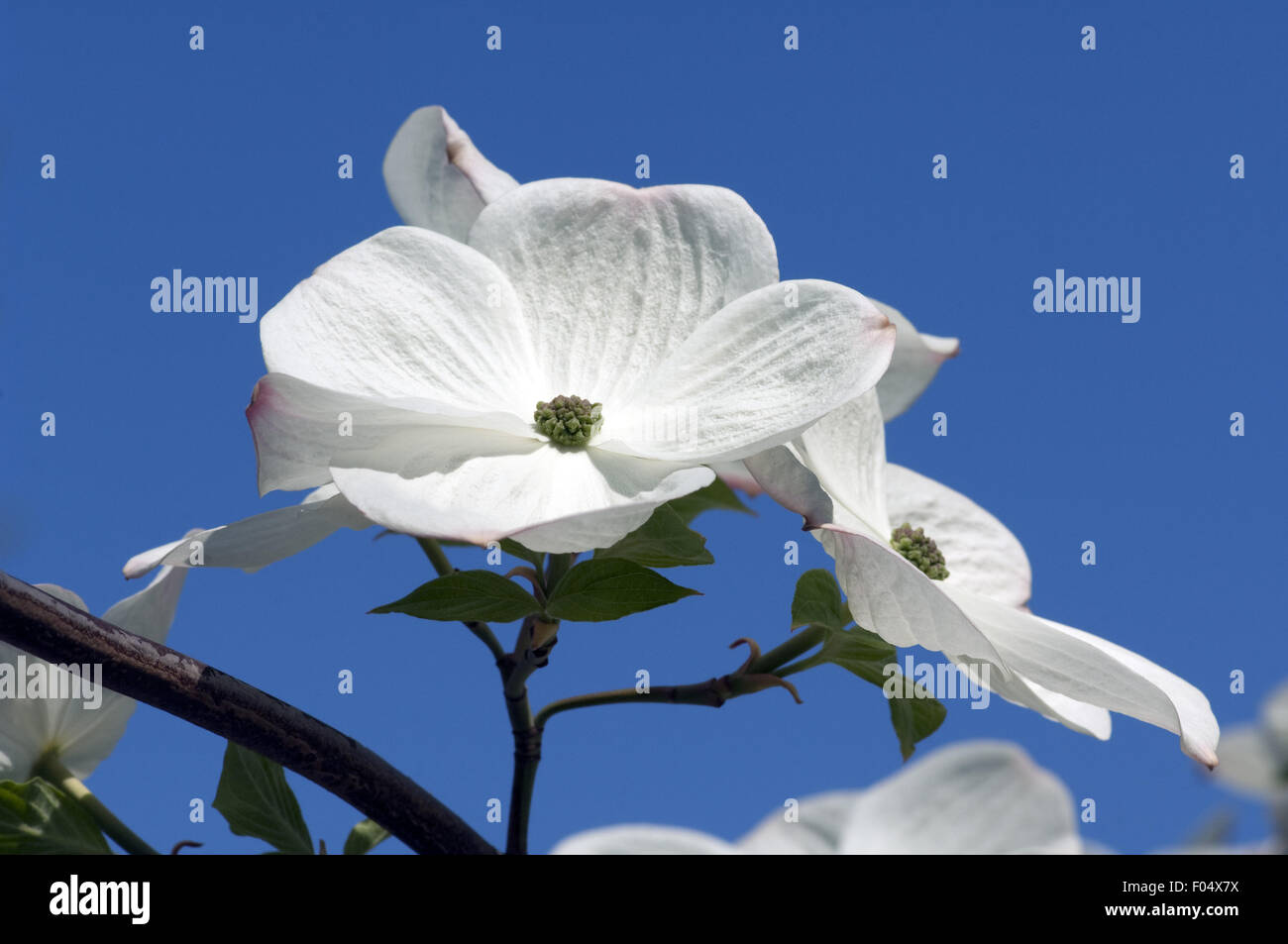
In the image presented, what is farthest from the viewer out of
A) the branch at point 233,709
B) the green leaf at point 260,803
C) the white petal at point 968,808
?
the green leaf at point 260,803

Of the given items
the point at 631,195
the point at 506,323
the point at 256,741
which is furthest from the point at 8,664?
the point at 631,195

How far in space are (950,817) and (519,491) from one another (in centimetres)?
31

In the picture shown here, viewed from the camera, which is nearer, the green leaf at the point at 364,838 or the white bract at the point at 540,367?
the white bract at the point at 540,367

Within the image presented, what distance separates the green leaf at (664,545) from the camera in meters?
0.67

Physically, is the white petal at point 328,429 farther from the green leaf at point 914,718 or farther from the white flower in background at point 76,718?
the green leaf at point 914,718

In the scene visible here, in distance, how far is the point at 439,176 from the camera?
34.9 inches

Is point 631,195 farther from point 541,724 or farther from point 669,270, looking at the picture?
point 541,724

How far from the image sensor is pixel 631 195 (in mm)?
754

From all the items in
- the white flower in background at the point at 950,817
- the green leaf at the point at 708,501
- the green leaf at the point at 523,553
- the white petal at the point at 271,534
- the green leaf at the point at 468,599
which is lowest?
the white flower in background at the point at 950,817

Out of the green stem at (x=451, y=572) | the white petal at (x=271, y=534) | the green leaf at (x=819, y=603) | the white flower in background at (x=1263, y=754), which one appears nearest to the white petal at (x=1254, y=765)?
the white flower in background at (x=1263, y=754)

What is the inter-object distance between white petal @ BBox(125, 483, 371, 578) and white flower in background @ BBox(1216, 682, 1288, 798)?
115cm

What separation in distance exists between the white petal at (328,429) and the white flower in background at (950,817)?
0.92 ft

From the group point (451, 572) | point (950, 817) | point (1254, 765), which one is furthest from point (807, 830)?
point (1254, 765)
